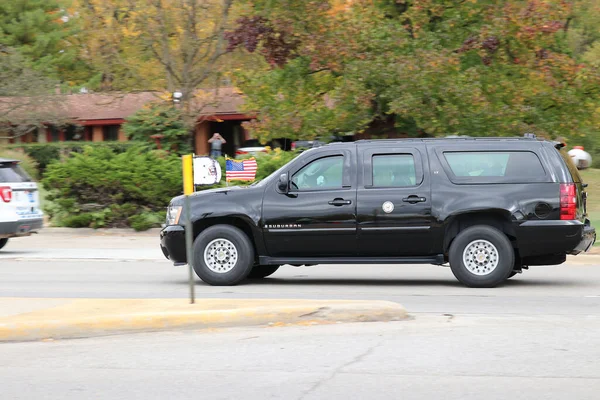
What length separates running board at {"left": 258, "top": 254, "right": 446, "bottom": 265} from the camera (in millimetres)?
12680

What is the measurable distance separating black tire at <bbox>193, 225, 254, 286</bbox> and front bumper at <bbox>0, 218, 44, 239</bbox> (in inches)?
235

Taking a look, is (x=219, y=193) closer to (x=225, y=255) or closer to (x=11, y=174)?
(x=225, y=255)

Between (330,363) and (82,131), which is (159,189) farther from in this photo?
(82,131)

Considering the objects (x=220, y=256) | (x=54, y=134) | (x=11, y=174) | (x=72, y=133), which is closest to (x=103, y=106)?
(x=72, y=133)

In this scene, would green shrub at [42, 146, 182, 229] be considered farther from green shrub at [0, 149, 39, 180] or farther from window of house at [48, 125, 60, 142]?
window of house at [48, 125, 60, 142]

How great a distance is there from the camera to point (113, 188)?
22.2 meters

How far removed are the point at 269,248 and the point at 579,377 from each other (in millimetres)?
6288

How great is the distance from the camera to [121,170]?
2212cm

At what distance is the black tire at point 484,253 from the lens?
488 inches

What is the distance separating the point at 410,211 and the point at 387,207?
30 centimetres

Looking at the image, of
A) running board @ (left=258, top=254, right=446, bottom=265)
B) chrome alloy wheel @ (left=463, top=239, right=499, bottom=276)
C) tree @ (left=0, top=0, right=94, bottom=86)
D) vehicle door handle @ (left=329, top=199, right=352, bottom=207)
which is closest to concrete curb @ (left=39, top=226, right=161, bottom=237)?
running board @ (left=258, top=254, right=446, bottom=265)

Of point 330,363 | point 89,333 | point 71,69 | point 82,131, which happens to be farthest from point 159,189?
point 71,69

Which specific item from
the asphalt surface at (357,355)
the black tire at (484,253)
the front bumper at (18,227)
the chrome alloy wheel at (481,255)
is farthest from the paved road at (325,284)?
the front bumper at (18,227)

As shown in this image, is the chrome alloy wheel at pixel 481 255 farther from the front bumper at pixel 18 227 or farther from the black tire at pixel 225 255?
the front bumper at pixel 18 227
